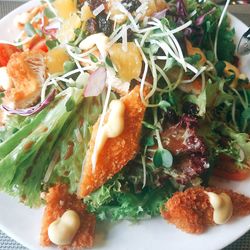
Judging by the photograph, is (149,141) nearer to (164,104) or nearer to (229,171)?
(164,104)

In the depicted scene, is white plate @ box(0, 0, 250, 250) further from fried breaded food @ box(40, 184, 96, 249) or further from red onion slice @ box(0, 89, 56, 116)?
red onion slice @ box(0, 89, 56, 116)

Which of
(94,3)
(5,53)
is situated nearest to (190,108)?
(94,3)

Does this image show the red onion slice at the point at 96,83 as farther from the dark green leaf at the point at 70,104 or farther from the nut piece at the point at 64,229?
the nut piece at the point at 64,229

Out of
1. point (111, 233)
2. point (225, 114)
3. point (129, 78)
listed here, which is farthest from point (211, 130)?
point (111, 233)

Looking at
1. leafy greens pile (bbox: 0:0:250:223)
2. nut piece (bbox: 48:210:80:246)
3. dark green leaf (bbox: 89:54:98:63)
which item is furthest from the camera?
dark green leaf (bbox: 89:54:98:63)

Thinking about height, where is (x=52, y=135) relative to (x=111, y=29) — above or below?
below

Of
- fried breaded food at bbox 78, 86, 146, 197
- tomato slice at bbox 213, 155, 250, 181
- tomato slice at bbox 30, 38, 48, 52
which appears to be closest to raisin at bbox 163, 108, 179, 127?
fried breaded food at bbox 78, 86, 146, 197

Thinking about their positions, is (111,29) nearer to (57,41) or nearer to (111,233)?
(57,41)
